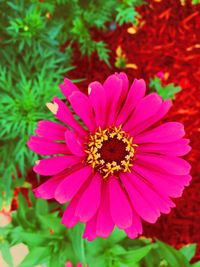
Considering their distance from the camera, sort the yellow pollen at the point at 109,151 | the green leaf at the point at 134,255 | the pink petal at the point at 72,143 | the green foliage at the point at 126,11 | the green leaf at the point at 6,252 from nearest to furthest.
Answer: the pink petal at the point at 72,143
the yellow pollen at the point at 109,151
the green leaf at the point at 134,255
the green leaf at the point at 6,252
the green foliage at the point at 126,11

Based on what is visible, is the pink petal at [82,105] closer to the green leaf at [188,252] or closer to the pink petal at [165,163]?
the pink petal at [165,163]

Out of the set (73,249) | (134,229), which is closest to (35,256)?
(73,249)

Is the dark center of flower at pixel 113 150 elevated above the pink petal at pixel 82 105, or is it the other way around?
the pink petal at pixel 82 105

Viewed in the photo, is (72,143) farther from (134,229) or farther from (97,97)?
(134,229)

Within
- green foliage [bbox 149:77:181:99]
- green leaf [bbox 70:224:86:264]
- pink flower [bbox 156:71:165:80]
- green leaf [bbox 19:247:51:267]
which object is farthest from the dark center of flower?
pink flower [bbox 156:71:165:80]

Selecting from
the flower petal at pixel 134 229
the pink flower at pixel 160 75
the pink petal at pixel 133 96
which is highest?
the pink flower at pixel 160 75

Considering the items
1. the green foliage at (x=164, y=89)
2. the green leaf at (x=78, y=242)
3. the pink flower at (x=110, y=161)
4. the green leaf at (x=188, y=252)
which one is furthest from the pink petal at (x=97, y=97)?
the green foliage at (x=164, y=89)
